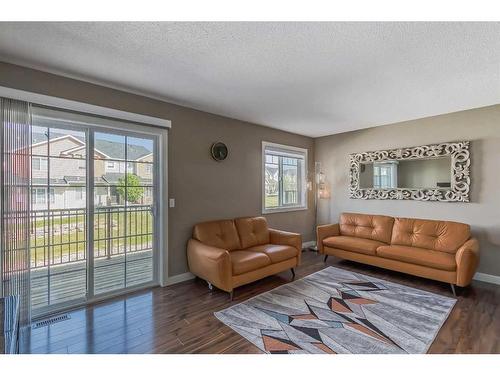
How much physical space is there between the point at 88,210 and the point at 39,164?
0.64 meters

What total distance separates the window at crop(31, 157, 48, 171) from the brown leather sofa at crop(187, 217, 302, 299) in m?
1.81

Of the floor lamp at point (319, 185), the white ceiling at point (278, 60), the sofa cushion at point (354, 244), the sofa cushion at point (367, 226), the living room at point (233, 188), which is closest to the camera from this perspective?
the white ceiling at point (278, 60)

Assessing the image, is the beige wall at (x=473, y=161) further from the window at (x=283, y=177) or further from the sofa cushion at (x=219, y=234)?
the sofa cushion at (x=219, y=234)

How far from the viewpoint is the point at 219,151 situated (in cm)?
372

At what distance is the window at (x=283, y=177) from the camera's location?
4566mm

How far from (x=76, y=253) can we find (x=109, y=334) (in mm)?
1007

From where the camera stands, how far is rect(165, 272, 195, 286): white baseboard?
3219 mm

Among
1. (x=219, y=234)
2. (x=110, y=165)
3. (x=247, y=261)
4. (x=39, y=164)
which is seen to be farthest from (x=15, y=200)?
(x=247, y=261)

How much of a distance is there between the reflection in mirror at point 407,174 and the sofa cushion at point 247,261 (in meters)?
2.68

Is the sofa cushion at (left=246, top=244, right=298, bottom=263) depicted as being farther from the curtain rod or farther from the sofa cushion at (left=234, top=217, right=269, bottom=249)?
the curtain rod

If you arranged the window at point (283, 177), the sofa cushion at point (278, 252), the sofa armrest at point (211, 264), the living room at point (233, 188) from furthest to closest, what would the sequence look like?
the window at point (283, 177) → the sofa cushion at point (278, 252) → the sofa armrest at point (211, 264) → the living room at point (233, 188)

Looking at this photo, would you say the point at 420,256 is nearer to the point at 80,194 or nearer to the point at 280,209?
the point at 280,209

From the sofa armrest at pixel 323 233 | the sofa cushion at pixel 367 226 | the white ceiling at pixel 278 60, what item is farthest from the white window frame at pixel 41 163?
the sofa cushion at pixel 367 226

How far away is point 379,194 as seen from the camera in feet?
14.4
